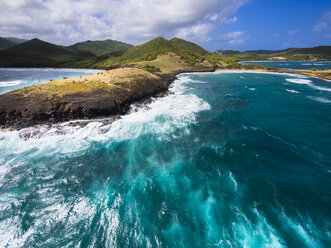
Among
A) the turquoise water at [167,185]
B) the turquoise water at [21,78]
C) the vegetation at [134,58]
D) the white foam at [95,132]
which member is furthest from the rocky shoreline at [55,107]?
the vegetation at [134,58]

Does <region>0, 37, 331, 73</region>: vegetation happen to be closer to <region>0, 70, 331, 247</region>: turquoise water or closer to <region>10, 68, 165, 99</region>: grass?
<region>10, 68, 165, 99</region>: grass

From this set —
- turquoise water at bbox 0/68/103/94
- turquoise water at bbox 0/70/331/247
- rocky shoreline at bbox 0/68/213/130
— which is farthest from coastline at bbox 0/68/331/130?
turquoise water at bbox 0/68/103/94

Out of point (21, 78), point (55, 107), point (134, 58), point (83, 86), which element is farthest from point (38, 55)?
point (55, 107)

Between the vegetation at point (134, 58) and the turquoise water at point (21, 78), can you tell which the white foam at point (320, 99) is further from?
the turquoise water at point (21, 78)

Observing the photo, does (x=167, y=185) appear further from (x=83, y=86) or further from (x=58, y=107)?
(x=83, y=86)

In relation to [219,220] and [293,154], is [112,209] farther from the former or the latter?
[293,154]

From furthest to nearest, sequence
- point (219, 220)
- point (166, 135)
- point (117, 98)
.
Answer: point (117, 98), point (166, 135), point (219, 220)

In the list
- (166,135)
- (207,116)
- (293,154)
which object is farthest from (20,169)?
(293,154)

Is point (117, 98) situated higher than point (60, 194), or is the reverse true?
point (117, 98)
